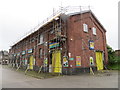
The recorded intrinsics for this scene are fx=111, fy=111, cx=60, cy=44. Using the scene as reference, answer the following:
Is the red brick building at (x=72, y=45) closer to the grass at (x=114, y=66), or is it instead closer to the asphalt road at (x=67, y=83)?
the grass at (x=114, y=66)

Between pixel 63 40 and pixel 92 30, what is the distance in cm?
595

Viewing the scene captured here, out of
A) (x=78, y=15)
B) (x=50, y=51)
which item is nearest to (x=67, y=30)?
(x=78, y=15)

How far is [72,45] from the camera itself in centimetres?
1424

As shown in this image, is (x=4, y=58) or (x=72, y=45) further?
(x=4, y=58)

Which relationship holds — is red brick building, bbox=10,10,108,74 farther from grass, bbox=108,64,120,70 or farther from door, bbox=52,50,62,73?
grass, bbox=108,64,120,70

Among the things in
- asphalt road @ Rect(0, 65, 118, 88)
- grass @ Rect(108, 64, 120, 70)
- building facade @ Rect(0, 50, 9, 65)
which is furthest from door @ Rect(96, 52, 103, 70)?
building facade @ Rect(0, 50, 9, 65)

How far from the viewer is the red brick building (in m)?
14.1

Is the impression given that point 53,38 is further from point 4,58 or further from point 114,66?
point 4,58

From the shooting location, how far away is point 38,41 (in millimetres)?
20688

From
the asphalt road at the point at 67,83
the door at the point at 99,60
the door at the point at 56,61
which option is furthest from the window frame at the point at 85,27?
the asphalt road at the point at 67,83

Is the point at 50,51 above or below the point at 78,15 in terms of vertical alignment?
below

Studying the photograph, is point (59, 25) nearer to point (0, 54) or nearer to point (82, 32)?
point (82, 32)

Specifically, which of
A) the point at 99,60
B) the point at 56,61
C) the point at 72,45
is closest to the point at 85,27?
the point at 72,45

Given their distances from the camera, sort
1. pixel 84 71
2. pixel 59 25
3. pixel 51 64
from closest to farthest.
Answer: pixel 84 71, pixel 59 25, pixel 51 64
